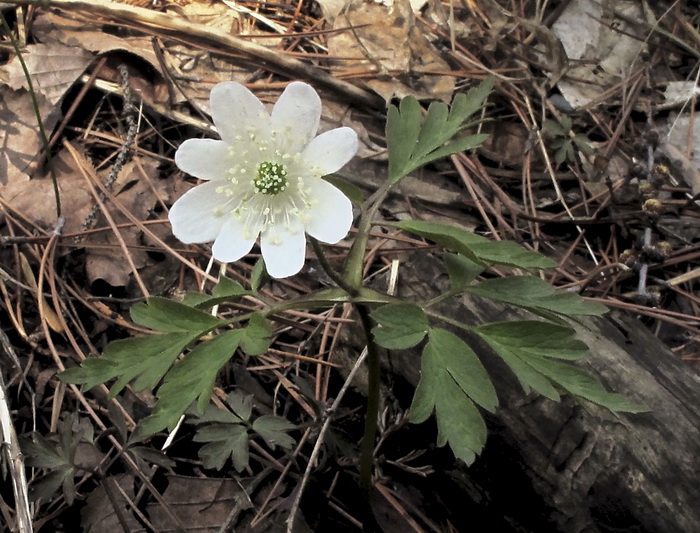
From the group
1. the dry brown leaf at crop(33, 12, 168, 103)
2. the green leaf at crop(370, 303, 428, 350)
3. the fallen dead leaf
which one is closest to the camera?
the green leaf at crop(370, 303, 428, 350)

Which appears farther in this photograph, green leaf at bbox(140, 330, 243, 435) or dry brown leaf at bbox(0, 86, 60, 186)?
dry brown leaf at bbox(0, 86, 60, 186)

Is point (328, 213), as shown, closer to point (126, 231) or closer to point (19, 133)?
point (126, 231)

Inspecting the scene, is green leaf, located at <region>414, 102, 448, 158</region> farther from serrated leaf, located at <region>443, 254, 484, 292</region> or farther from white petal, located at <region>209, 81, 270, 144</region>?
white petal, located at <region>209, 81, 270, 144</region>

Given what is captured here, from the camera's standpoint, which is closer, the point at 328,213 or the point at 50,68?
the point at 328,213

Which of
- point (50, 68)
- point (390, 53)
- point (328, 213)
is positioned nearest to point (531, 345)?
point (328, 213)

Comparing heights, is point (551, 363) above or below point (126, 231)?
above

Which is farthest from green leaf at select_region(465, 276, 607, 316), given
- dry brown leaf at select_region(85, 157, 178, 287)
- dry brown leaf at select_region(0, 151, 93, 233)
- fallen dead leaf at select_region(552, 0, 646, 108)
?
fallen dead leaf at select_region(552, 0, 646, 108)

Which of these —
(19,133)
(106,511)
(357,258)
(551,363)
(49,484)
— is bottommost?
(106,511)
